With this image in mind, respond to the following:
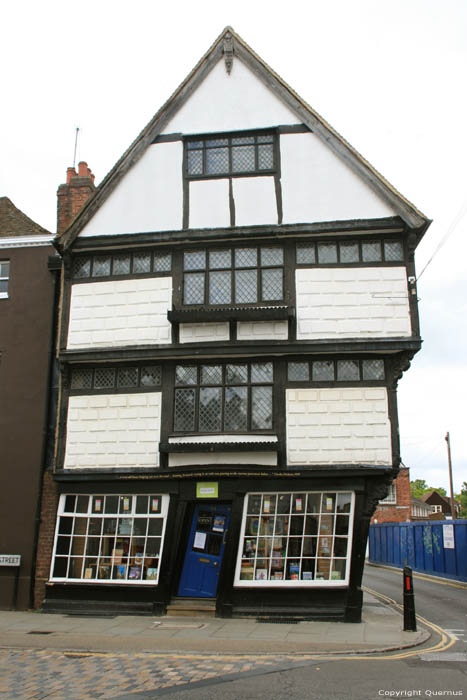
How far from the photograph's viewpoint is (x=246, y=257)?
14711mm

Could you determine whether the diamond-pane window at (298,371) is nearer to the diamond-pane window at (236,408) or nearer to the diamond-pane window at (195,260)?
the diamond-pane window at (236,408)

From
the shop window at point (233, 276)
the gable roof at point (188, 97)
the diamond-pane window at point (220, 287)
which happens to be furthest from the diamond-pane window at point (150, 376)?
the gable roof at point (188, 97)

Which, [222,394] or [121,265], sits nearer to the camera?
[222,394]

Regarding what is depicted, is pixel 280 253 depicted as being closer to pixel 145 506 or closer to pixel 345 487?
pixel 345 487

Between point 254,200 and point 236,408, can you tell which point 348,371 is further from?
point 254,200

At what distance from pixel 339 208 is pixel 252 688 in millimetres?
10530

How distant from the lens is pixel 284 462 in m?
13.6

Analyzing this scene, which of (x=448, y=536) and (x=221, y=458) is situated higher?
(x=221, y=458)

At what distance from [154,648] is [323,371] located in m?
6.82

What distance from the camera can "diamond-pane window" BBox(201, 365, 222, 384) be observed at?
1430 cm

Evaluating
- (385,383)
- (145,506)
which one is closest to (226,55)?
(385,383)

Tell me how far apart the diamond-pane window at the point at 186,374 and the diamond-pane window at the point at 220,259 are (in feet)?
8.14

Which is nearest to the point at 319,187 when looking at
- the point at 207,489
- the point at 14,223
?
the point at 207,489

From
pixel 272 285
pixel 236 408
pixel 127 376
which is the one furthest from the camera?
pixel 127 376
